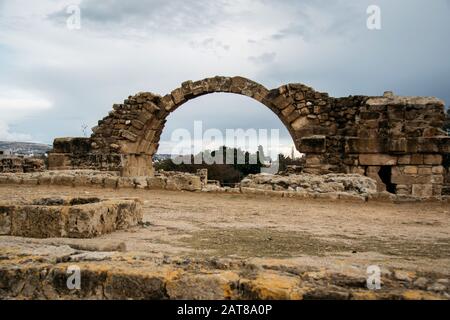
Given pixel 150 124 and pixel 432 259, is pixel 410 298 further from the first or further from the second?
pixel 150 124

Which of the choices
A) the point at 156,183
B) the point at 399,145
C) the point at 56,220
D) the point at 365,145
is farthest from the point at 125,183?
the point at 399,145

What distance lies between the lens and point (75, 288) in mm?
2471

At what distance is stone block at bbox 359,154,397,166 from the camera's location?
1078cm

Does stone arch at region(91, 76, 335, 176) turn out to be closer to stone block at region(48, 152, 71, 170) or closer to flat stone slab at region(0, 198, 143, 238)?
stone block at region(48, 152, 71, 170)

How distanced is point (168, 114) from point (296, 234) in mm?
10929

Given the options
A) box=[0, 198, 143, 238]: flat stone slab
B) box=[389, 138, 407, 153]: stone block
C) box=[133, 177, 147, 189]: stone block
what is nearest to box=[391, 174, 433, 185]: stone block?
box=[389, 138, 407, 153]: stone block

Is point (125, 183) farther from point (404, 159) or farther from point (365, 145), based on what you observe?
point (404, 159)

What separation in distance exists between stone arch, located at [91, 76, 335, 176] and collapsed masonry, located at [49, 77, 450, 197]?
0.09 ft

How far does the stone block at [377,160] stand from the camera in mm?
10781

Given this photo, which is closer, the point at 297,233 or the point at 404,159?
the point at 297,233

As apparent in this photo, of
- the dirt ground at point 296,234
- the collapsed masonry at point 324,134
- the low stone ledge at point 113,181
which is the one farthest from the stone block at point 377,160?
the low stone ledge at point 113,181

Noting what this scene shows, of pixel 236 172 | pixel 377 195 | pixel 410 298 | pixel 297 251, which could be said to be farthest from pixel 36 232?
pixel 236 172

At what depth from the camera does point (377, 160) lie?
10883 millimetres
